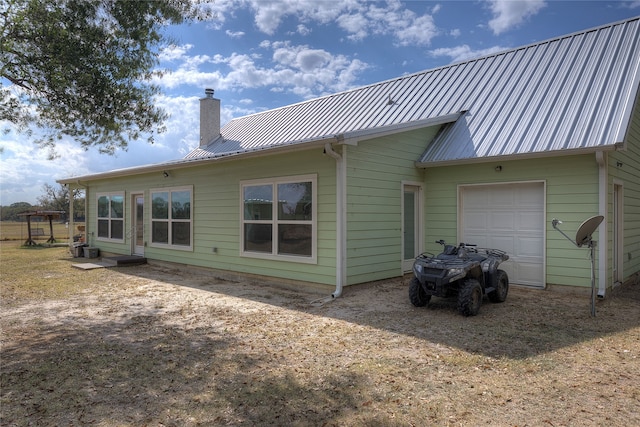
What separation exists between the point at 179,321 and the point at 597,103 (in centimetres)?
809

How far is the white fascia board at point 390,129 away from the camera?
261 inches

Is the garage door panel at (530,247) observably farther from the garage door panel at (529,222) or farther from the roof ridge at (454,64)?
the roof ridge at (454,64)

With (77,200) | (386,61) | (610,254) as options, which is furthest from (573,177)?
(77,200)

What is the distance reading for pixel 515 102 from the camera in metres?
8.68

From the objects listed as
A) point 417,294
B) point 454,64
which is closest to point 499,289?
point 417,294

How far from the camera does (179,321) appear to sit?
18.7 feet

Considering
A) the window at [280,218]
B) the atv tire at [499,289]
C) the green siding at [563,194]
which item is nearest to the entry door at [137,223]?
the window at [280,218]

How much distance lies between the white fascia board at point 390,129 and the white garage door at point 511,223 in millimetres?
1636

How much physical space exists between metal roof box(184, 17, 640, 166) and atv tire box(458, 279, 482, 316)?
2.91 m

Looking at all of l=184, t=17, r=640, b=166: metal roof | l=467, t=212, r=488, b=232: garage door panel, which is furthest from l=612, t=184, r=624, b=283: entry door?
l=467, t=212, r=488, b=232: garage door panel

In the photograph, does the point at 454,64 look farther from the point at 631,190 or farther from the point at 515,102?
the point at 631,190

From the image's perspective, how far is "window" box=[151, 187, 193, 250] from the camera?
34.5ft

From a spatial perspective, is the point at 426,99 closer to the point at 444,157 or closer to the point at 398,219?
the point at 444,157

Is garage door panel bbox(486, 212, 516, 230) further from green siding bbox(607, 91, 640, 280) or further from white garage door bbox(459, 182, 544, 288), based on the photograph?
green siding bbox(607, 91, 640, 280)
